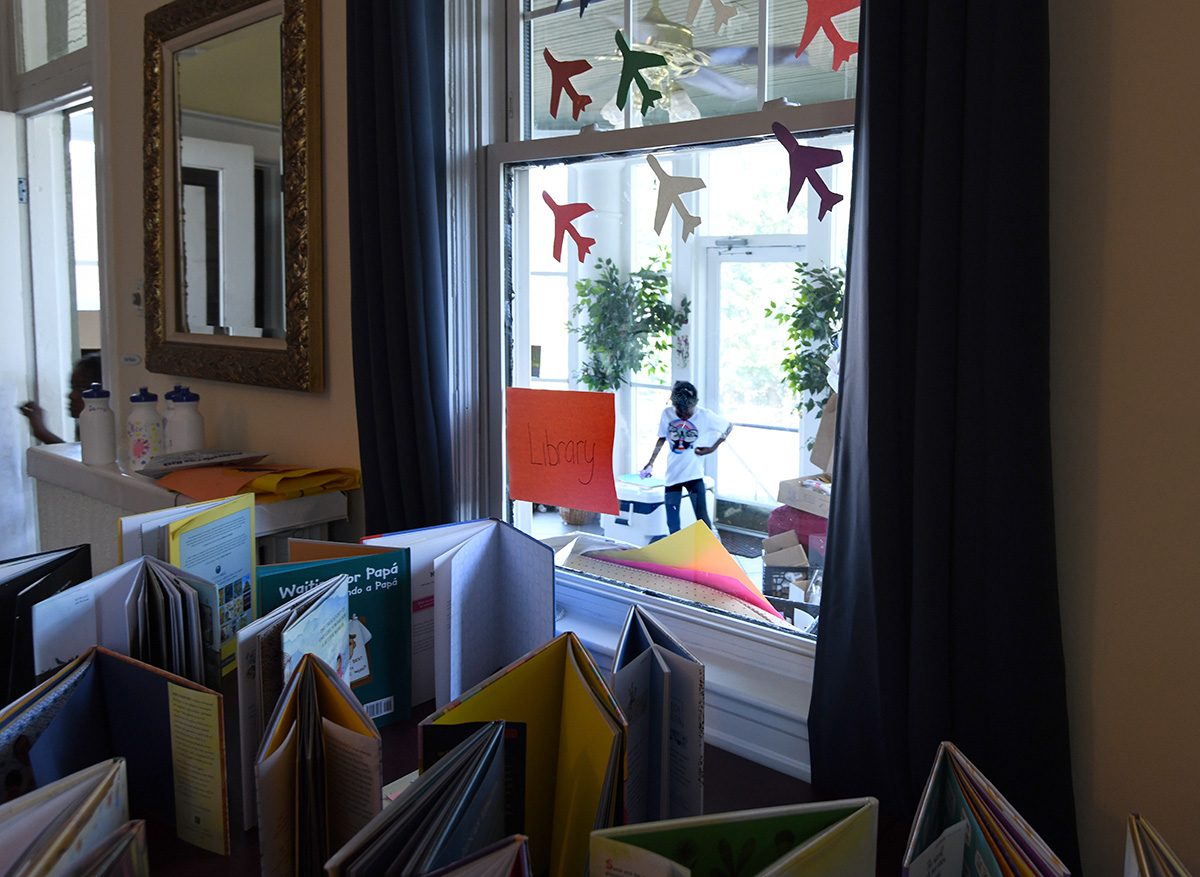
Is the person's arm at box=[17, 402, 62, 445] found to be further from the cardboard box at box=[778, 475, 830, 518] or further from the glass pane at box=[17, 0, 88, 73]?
the cardboard box at box=[778, 475, 830, 518]

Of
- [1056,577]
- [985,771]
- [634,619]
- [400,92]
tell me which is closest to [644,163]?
[400,92]

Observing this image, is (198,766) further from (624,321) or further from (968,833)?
(624,321)

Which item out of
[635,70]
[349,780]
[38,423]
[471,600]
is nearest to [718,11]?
[635,70]

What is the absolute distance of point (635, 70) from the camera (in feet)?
4.78

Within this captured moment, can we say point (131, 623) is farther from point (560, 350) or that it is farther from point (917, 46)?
point (917, 46)

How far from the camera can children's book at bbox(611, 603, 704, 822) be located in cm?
91

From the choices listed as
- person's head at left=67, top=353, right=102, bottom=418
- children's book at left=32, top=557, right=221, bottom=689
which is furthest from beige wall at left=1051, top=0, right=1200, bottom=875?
person's head at left=67, top=353, right=102, bottom=418

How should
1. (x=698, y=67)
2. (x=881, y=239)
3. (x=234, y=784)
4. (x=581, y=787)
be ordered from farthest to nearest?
(x=698, y=67)
(x=234, y=784)
(x=881, y=239)
(x=581, y=787)

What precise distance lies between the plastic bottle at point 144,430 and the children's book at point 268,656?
1307 millimetres

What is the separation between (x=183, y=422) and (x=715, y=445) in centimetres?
146

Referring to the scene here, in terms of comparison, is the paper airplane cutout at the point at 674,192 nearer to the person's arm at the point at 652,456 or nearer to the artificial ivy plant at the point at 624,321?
the artificial ivy plant at the point at 624,321

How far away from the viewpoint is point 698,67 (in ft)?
4.53

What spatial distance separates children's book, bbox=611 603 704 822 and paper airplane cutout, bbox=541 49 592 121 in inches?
39.7

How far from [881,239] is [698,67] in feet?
1.82
